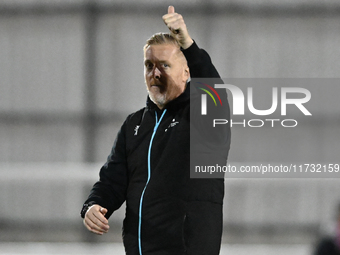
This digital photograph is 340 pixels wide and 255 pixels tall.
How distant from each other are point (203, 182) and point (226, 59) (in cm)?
268

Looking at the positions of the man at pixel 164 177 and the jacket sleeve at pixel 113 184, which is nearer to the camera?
the man at pixel 164 177

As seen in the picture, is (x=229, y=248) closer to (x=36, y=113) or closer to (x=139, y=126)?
(x=36, y=113)

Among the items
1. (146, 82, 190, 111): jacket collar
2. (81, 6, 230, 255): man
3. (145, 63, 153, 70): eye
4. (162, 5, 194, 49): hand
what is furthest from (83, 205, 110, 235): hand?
(162, 5, 194, 49): hand

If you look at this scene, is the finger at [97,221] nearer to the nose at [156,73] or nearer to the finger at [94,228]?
the finger at [94,228]

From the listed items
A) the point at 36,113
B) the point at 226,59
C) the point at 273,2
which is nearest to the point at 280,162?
the point at 226,59

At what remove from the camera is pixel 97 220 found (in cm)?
179

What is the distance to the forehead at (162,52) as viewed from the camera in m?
1.91

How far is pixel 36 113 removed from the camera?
4.44 meters

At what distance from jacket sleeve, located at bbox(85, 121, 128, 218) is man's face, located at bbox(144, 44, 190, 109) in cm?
27

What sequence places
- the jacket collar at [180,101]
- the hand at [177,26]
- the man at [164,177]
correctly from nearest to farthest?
1. the hand at [177,26]
2. the man at [164,177]
3. the jacket collar at [180,101]

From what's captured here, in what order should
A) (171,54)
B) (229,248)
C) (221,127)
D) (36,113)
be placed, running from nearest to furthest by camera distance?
(221,127) → (171,54) → (229,248) → (36,113)

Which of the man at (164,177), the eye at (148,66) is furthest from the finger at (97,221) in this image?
the eye at (148,66)

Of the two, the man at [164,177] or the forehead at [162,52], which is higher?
the forehead at [162,52]

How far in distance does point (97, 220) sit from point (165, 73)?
0.67m
